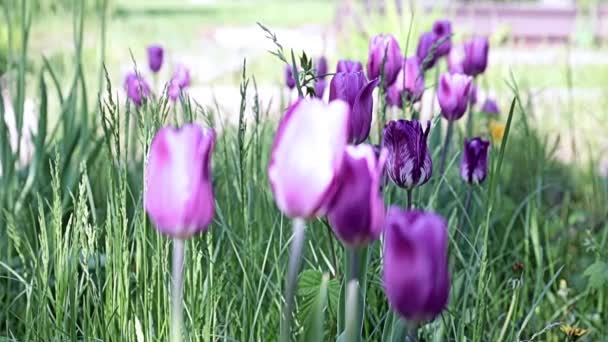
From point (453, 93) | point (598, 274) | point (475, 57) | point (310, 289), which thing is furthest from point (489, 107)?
point (310, 289)

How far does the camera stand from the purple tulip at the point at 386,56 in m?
1.67

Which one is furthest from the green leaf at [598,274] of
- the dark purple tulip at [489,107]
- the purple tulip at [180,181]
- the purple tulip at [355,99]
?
the dark purple tulip at [489,107]

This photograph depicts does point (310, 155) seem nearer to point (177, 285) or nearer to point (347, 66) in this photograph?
point (177, 285)

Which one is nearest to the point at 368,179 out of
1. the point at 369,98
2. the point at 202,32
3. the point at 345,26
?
the point at 369,98

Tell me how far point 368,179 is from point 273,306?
0.72m

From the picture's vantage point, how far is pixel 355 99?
1.24 meters

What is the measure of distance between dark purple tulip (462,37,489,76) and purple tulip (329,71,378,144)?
1.00 meters

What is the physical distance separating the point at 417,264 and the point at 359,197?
0.11 meters

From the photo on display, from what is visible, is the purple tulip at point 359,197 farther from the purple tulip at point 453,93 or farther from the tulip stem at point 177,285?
the purple tulip at point 453,93

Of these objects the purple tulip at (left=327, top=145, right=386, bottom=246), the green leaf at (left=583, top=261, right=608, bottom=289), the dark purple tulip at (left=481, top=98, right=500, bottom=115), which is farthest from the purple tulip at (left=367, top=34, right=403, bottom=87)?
the dark purple tulip at (left=481, top=98, right=500, bottom=115)

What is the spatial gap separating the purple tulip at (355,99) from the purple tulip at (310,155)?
1.28 ft

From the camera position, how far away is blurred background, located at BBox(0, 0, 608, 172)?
455cm

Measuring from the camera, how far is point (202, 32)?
1160cm

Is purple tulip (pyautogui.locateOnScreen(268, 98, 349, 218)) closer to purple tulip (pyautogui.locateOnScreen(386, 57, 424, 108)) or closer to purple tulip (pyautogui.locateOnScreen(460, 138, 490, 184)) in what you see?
purple tulip (pyautogui.locateOnScreen(460, 138, 490, 184))
